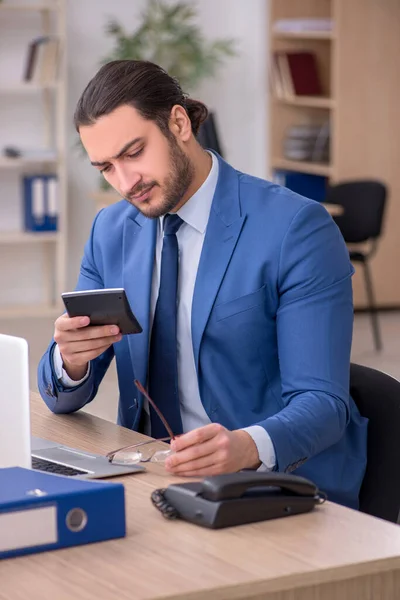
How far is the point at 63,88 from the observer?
Result: 719 centimetres

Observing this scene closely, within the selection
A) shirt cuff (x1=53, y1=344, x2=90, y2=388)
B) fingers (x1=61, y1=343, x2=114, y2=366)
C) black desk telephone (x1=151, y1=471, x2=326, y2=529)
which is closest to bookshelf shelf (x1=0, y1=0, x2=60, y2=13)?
shirt cuff (x1=53, y1=344, x2=90, y2=388)

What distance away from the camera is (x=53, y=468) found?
5.79 ft

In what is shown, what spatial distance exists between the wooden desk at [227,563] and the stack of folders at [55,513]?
0.05 feet

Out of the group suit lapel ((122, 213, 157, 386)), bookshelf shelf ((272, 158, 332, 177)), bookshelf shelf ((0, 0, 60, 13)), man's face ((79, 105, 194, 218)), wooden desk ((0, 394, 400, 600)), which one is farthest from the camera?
bookshelf shelf ((272, 158, 332, 177))

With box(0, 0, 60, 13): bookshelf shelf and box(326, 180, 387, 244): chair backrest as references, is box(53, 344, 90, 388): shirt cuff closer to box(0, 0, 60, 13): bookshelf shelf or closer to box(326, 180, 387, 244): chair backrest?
box(326, 180, 387, 244): chair backrest

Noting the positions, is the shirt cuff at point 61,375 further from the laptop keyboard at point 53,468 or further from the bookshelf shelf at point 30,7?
the bookshelf shelf at point 30,7

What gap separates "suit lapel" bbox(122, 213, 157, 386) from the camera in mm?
2184

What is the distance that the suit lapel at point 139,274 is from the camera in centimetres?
218

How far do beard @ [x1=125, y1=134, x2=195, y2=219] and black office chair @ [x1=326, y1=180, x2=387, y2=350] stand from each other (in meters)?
4.38

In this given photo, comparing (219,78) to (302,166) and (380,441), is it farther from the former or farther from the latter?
(380,441)

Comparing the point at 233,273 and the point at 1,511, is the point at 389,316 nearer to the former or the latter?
the point at 233,273

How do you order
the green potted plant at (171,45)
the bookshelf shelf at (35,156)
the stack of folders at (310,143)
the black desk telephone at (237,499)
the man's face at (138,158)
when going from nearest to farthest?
the black desk telephone at (237,499) → the man's face at (138,158) → the bookshelf shelf at (35,156) → the green potted plant at (171,45) → the stack of folders at (310,143)

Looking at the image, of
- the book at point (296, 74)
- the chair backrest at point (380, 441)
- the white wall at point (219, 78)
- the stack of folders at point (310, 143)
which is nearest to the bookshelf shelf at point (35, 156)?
the white wall at point (219, 78)

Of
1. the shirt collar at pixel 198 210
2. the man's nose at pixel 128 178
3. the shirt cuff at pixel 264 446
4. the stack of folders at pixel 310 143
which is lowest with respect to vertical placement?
the shirt cuff at pixel 264 446
